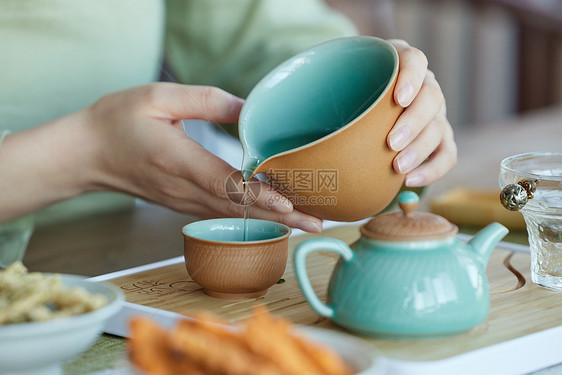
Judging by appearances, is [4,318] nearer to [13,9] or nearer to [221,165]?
[221,165]

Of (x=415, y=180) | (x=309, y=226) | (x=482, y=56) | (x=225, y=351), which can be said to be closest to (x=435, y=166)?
(x=415, y=180)

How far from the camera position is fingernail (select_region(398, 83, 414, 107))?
1.90 ft

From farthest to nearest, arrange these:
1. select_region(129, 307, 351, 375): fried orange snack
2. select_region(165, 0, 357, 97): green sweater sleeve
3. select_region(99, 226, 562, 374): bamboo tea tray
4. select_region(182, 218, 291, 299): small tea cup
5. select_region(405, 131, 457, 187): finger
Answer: select_region(165, 0, 357, 97): green sweater sleeve → select_region(405, 131, 457, 187): finger → select_region(182, 218, 291, 299): small tea cup → select_region(99, 226, 562, 374): bamboo tea tray → select_region(129, 307, 351, 375): fried orange snack

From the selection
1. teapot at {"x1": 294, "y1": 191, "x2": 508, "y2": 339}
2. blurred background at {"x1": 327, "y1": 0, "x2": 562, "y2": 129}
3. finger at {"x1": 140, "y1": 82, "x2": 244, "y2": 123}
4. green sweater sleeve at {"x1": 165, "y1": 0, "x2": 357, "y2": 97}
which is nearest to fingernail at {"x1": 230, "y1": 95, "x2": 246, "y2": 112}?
finger at {"x1": 140, "y1": 82, "x2": 244, "y2": 123}

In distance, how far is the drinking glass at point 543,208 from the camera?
2.01 feet

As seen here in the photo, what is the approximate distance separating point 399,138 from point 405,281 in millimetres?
157

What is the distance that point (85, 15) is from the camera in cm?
105

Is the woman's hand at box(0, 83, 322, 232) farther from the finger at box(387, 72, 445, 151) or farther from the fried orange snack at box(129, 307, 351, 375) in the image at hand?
the fried orange snack at box(129, 307, 351, 375)

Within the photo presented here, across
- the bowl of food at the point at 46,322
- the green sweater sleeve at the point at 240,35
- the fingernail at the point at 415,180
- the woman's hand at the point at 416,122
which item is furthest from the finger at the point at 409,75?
the green sweater sleeve at the point at 240,35

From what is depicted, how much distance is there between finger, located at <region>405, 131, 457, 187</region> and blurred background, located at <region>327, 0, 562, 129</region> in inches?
77.8

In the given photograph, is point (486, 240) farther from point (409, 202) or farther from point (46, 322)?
point (46, 322)

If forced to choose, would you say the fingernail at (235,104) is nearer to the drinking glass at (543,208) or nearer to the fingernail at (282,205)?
the fingernail at (282,205)

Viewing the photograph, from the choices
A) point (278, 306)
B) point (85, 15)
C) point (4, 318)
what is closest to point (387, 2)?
point (85, 15)

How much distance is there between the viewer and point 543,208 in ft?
2.03
